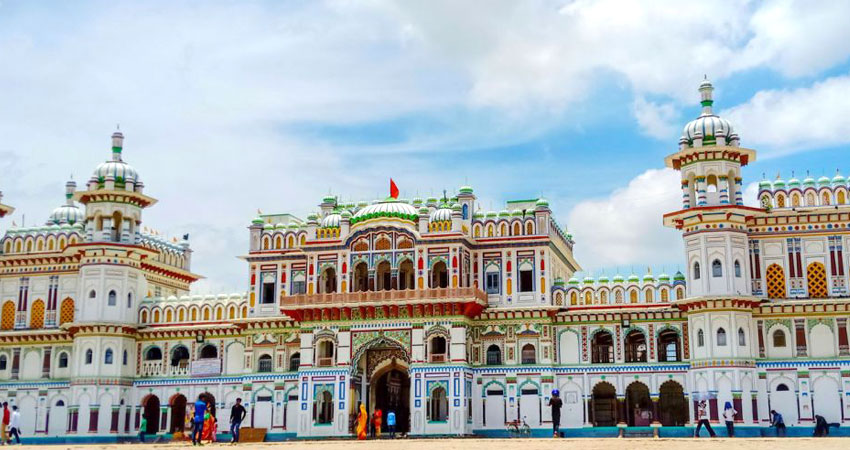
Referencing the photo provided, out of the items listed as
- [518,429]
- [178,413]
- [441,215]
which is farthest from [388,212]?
[178,413]

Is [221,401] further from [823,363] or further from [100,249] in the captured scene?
[823,363]

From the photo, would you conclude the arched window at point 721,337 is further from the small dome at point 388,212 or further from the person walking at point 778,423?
the small dome at point 388,212

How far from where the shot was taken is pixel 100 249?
53.0 m

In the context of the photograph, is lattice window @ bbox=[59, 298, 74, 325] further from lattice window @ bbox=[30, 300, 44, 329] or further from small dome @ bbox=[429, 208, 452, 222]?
small dome @ bbox=[429, 208, 452, 222]

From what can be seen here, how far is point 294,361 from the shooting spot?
51.8 metres

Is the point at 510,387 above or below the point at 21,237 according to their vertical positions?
below

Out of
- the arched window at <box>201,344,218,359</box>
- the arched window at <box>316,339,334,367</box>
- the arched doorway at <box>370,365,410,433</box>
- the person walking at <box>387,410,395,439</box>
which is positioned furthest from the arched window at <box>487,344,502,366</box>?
the arched window at <box>201,344,218,359</box>

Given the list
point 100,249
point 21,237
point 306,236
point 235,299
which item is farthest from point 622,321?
point 21,237

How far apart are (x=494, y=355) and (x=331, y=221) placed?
33.8ft

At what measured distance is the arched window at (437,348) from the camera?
47.6 m

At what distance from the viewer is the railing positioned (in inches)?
1852

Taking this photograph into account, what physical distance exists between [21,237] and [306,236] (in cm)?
1625

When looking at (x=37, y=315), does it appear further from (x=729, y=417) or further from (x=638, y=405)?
(x=729, y=417)

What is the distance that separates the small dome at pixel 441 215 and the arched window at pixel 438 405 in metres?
7.91
